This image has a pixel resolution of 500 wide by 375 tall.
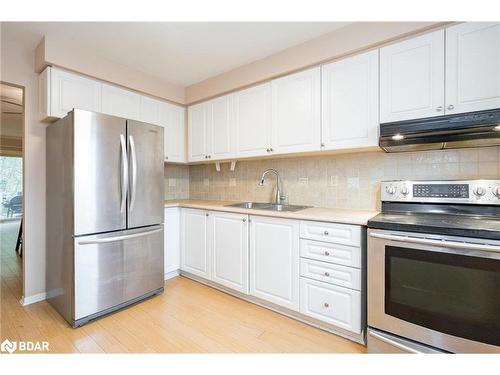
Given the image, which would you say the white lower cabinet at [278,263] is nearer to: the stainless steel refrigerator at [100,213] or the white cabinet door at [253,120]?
the stainless steel refrigerator at [100,213]

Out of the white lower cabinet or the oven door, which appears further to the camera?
the white lower cabinet

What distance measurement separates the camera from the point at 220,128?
2.81 m

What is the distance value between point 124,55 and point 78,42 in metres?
0.37

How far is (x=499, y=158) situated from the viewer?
1614mm

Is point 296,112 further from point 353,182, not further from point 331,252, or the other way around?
point 331,252

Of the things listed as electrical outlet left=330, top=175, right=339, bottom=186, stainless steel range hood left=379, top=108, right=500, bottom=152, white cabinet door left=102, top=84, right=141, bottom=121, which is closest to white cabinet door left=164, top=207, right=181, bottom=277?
white cabinet door left=102, top=84, right=141, bottom=121

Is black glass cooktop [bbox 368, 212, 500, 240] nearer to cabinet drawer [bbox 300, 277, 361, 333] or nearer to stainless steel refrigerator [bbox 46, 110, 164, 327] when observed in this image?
cabinet drawer [bbox 300, 277, 361, 333]

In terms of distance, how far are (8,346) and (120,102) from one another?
2.21 metres

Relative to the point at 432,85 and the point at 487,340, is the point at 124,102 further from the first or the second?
the point at 487,340

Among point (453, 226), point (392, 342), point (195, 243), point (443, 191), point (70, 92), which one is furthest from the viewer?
point (195, 243)

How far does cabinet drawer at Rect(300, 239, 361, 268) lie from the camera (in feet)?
5.36

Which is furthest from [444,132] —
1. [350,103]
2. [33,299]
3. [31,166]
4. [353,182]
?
[33,299]

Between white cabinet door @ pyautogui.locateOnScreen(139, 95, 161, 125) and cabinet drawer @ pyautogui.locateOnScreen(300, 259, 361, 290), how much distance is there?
233cm
